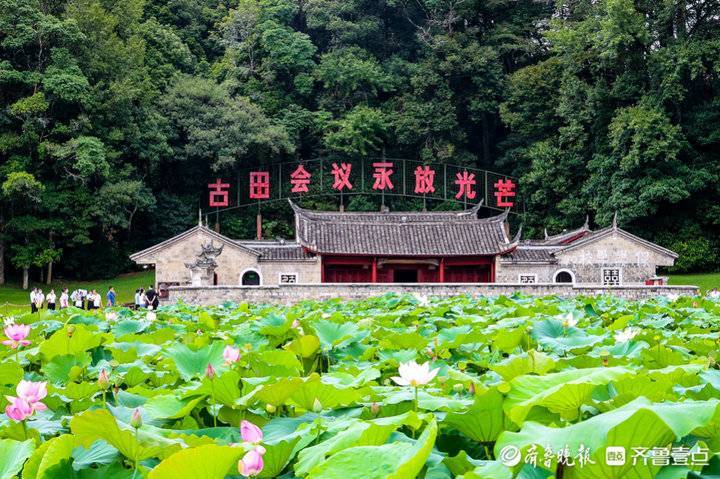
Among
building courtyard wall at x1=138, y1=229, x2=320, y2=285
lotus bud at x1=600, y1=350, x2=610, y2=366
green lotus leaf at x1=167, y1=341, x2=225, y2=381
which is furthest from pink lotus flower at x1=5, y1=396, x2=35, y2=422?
building courtyard wall at x1=138, y1=229, x2=320, y2=285

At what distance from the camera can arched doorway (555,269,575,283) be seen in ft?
78.7

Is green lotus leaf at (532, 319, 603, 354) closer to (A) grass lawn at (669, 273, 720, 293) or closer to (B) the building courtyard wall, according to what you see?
(B) the building courtyard wall

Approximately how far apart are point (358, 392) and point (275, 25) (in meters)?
34.8

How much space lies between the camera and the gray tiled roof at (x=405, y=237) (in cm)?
2350

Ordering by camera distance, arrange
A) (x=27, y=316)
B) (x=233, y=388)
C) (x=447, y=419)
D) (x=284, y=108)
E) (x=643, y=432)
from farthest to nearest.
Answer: (x=284, y=108) < (x=27, y=316) < (x=233, y=388) < (x=447, y=419) < (x=643, y=432)

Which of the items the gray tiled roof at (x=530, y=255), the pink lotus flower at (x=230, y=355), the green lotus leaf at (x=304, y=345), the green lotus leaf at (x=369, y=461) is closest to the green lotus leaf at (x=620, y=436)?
the green lotus leaf at (x=369, y=461)

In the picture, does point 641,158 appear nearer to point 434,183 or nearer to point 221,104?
point 434,183

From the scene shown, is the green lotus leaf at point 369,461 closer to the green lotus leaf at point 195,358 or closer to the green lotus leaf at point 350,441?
the green lotus leaf at point 350,441

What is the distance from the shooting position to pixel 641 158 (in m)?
26.5

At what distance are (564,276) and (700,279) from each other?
16.6 ft

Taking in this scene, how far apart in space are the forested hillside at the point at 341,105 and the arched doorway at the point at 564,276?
178 inches

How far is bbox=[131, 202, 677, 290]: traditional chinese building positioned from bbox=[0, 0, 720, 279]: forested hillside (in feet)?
12.3

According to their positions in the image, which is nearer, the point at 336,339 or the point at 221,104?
the point at 336,339

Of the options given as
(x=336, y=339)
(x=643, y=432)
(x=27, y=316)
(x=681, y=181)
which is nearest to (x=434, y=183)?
(x=681, y=181)
